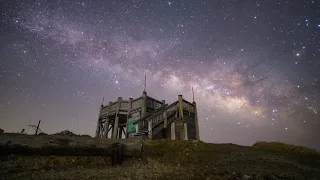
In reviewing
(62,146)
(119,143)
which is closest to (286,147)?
(119,143)

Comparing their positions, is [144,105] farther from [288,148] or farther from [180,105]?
[288,148]

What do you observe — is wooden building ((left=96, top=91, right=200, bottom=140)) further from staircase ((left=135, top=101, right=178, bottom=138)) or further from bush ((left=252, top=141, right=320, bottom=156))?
bush ((left=252, top=141, right=320, bottom=156))

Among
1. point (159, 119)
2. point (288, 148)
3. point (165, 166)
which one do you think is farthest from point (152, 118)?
point (288, 148)

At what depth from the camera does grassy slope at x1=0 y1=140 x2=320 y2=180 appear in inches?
182

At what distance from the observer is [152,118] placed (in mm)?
13531

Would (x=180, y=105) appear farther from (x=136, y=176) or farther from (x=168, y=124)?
(x=136, y=176)

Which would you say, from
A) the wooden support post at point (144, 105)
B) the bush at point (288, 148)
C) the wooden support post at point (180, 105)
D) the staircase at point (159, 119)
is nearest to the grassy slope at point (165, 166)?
the bush at point (288, 148)

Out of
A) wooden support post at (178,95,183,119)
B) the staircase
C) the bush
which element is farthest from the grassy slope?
wooden support post at (178,95,183,119)

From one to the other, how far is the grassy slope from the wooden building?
5728 mm

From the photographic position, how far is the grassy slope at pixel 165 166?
4613 mm

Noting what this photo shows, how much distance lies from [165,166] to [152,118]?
770 centimetres

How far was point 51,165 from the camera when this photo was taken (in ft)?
20.0

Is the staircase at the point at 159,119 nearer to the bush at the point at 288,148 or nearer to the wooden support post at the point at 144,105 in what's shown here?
the wooden support post at the point at 144,105

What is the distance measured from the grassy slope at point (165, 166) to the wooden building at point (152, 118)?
5.73 m
